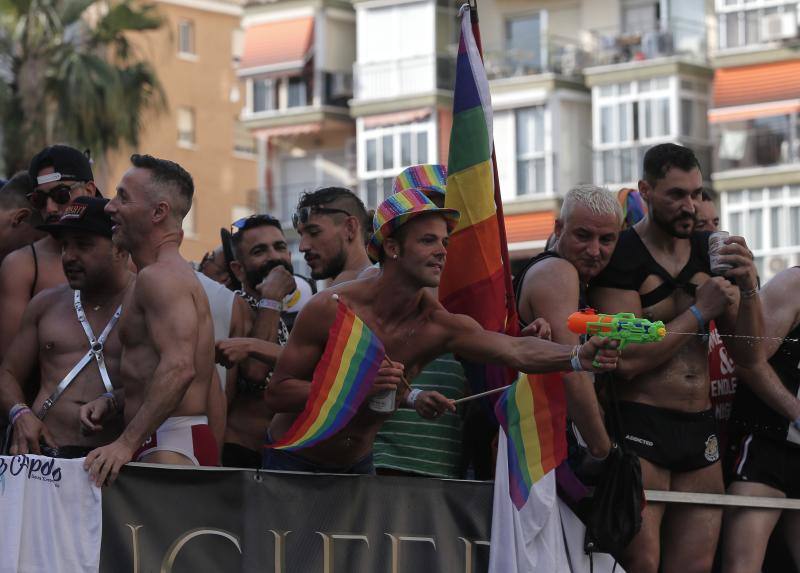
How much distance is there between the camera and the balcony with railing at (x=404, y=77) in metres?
44.0

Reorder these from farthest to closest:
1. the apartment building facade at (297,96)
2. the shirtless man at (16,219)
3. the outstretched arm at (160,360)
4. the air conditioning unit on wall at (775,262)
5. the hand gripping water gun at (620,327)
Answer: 1. the apartment building facade at (297,96)
2. the air conditioning unit on wall at (775,262)
3. the shirtless man at (16,219)
4. the outstretched arm at (160,360)
5. the hand gripping water gun at (620,327)

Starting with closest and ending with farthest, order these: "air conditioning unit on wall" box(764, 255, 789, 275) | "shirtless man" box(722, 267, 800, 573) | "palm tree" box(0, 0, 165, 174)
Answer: "shirtless man" box(722, 267, 800, 573) → "palm tree" box(0, 0, 165, 174) → "air conditioning unit on wall" box(764, 255, 789, 275)

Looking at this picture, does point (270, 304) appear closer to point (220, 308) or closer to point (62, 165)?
point (220, 308)

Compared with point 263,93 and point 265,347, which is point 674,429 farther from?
point 263,93

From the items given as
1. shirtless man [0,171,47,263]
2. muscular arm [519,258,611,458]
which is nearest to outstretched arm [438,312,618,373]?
muscular arm [519,258,611,458]

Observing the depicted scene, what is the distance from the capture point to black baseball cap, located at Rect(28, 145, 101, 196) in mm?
8969

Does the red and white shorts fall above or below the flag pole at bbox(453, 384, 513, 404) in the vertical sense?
below

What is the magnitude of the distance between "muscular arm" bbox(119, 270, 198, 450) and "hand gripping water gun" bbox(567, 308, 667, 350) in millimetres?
1647

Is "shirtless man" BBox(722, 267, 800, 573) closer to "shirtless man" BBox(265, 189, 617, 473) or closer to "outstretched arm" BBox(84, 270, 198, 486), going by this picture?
"shirtless man" BBox(265, 189, 617, 473)

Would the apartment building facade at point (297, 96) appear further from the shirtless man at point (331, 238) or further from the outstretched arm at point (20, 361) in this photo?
the outstretched arm at point (20, 361)

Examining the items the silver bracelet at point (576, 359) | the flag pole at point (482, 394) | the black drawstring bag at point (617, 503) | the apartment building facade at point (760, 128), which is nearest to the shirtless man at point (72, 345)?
the flag pole at point (482, 394)

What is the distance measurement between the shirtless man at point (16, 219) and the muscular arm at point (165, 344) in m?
1.86

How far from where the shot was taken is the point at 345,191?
Result: 921cm

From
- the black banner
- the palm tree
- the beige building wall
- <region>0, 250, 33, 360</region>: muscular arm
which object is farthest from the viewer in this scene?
the beige building wall
